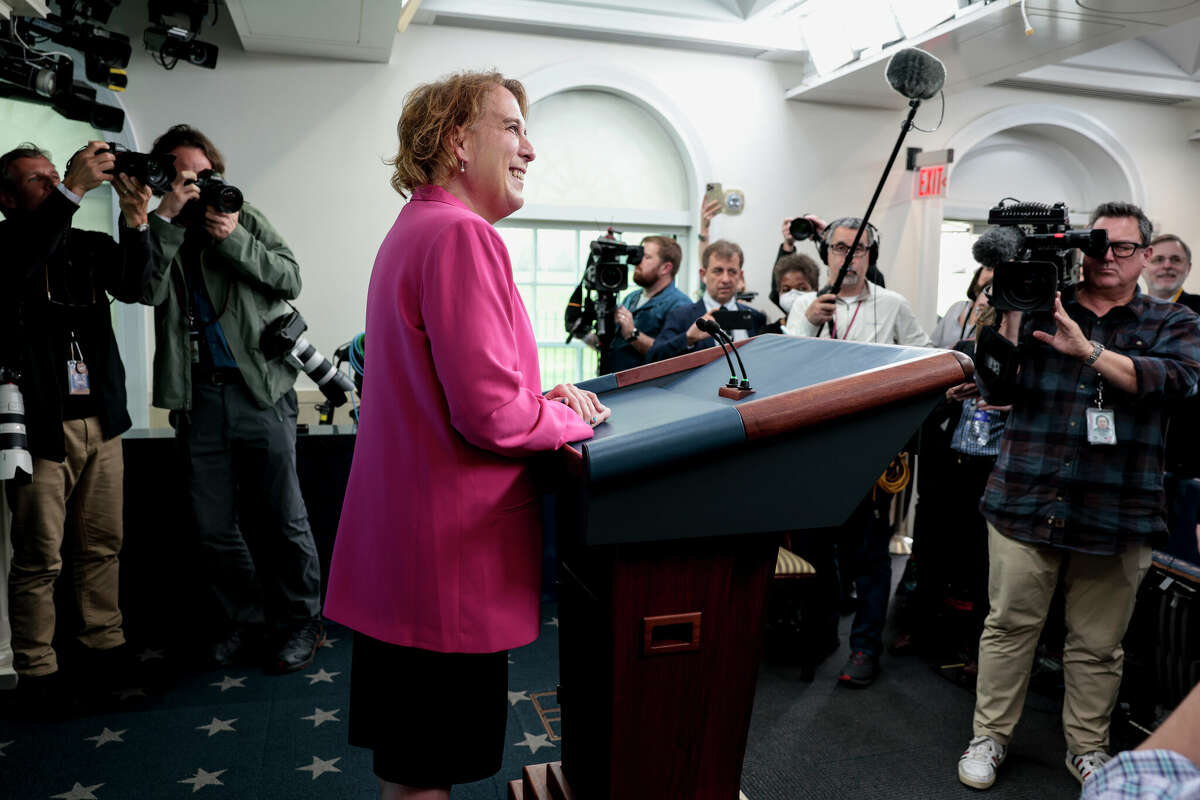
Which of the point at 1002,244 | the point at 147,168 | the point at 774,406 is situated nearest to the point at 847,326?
the point at 1002,244

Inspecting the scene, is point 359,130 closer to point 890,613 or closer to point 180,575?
point 180,575

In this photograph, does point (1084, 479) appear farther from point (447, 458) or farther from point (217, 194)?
point (217, 194)

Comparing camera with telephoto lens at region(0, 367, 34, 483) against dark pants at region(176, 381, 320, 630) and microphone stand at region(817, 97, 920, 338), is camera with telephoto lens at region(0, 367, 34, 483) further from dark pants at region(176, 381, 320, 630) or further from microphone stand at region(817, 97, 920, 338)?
microphone stand at region(817, 97, 920, 338)

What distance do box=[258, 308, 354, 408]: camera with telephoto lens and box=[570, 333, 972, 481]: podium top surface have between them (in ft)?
5.64

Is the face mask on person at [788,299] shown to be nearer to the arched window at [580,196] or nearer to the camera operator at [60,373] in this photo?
the arched window at [580,196]

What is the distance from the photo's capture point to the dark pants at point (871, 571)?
2896 mm

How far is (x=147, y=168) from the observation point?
242 cm

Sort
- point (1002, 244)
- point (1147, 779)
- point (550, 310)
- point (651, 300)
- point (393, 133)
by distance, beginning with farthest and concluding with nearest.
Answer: point (550, 310), point (393, 133), point (651, 300), point (1002, 244), point (1147, 779)

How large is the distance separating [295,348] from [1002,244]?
2.18m

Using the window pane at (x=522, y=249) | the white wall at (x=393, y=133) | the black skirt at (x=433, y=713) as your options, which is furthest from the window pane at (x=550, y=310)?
the black skirt at (x=433, y=713)

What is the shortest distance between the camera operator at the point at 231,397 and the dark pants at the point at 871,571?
1901mm

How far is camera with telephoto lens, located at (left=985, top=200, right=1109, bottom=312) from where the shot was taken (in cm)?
200

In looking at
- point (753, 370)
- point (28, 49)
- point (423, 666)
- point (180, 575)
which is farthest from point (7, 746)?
point (753, 370)

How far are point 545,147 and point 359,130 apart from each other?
1129 mm
